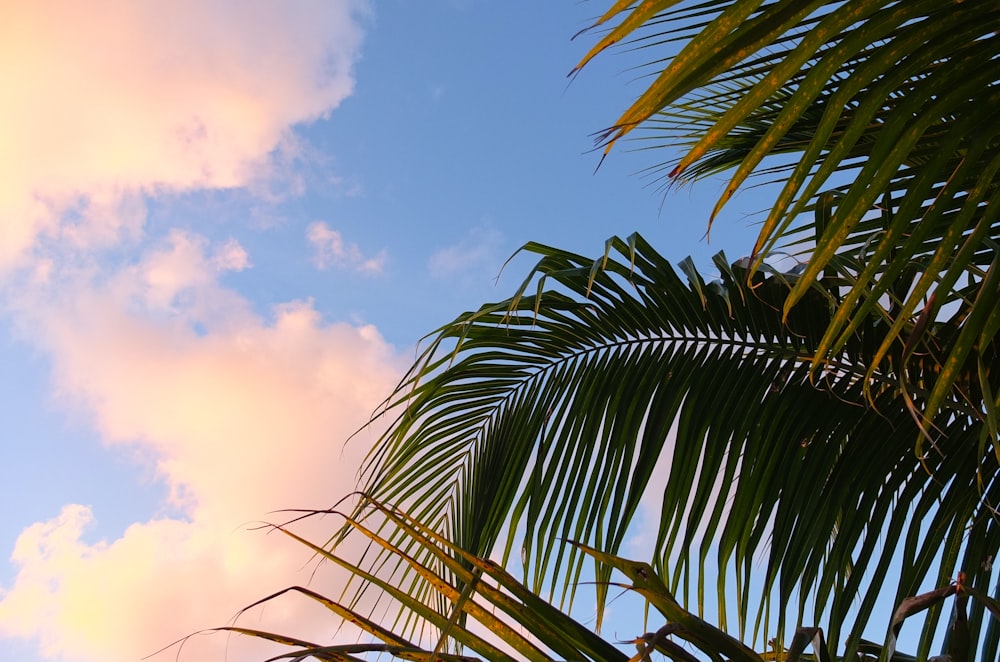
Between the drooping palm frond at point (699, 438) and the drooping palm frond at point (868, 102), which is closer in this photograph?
the drooping palm frond at point (868, 102)

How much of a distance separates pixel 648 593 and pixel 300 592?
9.4 inches

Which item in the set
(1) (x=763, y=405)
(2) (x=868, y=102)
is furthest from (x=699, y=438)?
(2) (x=868, y=102)

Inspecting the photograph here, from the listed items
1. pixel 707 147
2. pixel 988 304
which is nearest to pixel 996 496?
pixel 988 304

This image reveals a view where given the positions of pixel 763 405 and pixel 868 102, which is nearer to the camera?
pixel 868 102

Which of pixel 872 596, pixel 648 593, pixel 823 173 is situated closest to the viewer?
pixel 648 593

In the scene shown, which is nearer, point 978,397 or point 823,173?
point 823,173

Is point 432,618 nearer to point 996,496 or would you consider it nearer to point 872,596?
point 872,596

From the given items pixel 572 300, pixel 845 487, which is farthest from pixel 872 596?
pixel 572 300

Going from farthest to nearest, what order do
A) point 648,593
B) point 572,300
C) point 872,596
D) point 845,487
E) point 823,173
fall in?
point 572,300 → point 845,487 → point 872,596 → point 823,173 → point 648,593

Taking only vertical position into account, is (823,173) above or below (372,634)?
above

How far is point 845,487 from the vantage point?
1.34m

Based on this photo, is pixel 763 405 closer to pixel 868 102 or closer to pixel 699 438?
pixel 699 438

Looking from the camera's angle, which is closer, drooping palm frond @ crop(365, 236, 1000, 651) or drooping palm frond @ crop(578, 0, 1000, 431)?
drooping palm frond @ crop(578, 0, 1000, 431)

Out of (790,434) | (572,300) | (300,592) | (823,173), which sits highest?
(572,300)
